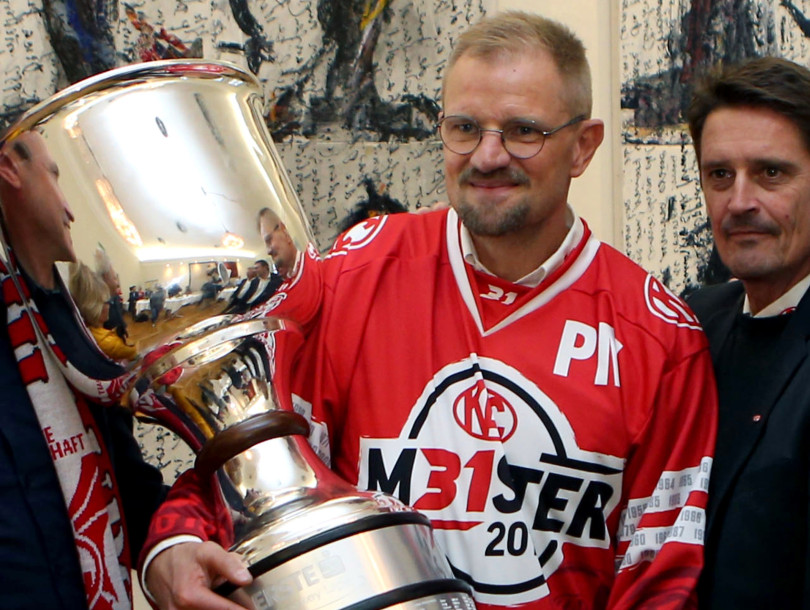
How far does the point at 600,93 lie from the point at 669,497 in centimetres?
99

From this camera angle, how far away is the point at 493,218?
3.38 ft

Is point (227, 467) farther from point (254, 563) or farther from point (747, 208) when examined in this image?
point (747, 208)

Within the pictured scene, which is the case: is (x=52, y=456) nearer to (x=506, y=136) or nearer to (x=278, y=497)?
(x=278, y=497)

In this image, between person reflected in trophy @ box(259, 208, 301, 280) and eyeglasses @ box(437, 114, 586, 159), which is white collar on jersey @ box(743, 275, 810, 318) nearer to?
eyeglasses @ box(437, 114, 586, 159)

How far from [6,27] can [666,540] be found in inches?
36.9

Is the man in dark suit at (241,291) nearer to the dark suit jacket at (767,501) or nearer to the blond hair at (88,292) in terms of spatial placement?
the blond hair at (88,292)

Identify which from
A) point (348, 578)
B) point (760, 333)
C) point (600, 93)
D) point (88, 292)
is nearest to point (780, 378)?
point (760, 333)

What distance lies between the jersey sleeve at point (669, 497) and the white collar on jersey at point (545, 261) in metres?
0.17

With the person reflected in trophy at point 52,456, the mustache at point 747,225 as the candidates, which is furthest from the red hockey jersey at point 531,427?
the person reflected in trophy at point 52,456

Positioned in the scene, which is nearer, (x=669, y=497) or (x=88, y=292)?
(x=88, y=292)

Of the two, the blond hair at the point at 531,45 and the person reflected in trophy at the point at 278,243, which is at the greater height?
the blond hair at the point at 531,45

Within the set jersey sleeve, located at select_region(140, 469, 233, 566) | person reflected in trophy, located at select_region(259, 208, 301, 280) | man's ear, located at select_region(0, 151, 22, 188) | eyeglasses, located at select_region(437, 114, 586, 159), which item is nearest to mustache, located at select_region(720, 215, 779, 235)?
eyeglasses, located at select_region(437, 114, 586, 159)

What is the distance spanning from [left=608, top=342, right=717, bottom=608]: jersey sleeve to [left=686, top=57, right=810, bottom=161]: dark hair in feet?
0.92

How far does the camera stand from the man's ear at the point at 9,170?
2.54ft
